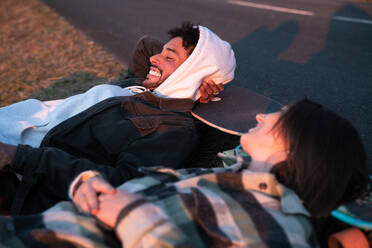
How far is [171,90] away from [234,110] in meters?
0.64

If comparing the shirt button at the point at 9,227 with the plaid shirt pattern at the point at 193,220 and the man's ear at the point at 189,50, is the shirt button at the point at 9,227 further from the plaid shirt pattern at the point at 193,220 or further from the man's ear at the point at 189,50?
the man's ear at the point at 189,50

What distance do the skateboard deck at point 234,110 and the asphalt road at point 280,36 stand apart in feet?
3.40

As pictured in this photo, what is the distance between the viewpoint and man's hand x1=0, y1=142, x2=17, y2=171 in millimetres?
2225

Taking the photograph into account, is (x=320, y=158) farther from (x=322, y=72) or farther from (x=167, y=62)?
(x=322, y=72)

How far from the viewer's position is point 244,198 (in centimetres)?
171

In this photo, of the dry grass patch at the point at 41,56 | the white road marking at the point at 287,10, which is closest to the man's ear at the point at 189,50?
the dry grass patch at the point at 41,56

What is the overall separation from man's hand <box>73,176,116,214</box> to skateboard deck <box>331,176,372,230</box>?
1.20 m

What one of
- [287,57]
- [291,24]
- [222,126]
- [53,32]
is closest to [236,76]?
[287,57]

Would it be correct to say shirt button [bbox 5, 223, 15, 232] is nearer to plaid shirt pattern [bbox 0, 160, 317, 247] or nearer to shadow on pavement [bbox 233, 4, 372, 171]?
plaid shirt pattern [bbox 0, 160, 317, 247]

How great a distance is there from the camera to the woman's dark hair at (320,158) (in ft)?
5.62

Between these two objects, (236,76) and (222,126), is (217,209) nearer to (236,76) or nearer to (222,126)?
(222,126)

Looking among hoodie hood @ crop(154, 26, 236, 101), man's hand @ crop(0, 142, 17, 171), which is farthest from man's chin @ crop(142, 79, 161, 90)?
man's hand @ crop(0, 142, 17, 171)

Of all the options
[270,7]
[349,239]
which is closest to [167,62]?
[349,239]

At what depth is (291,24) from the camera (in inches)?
300
